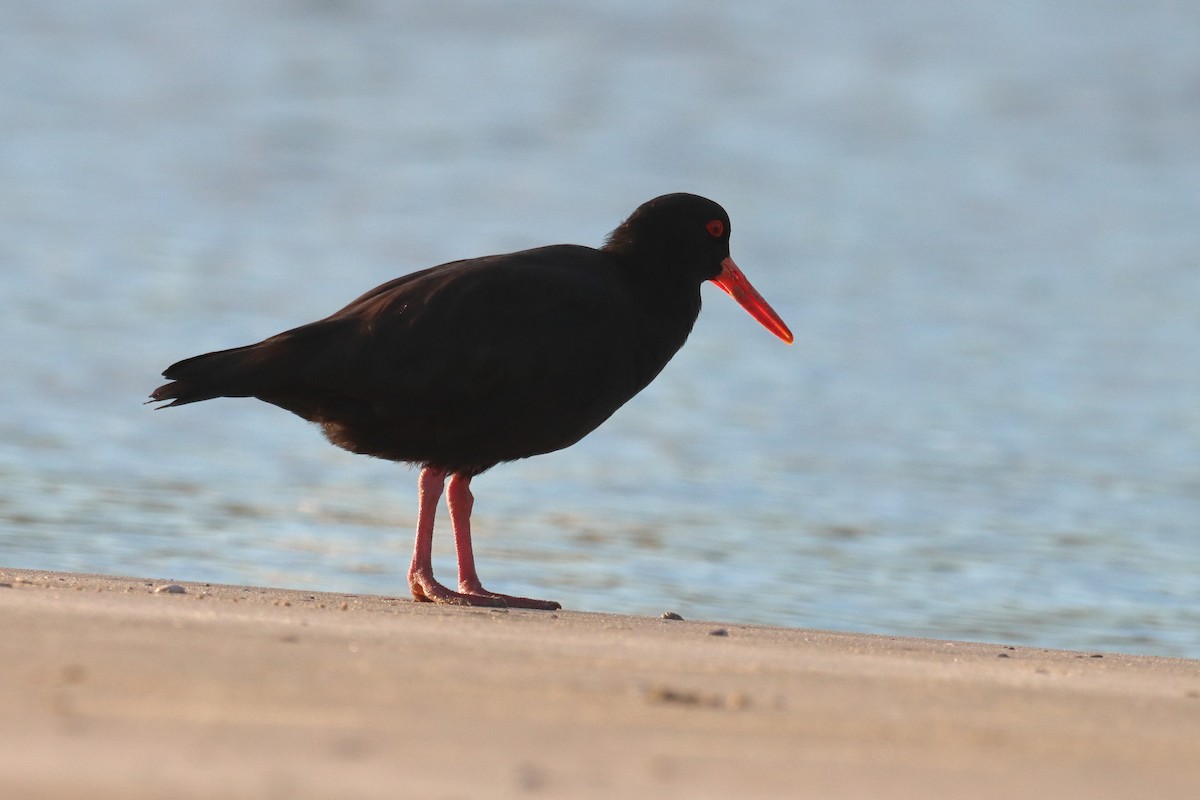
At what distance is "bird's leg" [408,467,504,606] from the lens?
243 inches

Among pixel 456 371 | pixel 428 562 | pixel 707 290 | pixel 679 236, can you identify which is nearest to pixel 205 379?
pixel 456 371

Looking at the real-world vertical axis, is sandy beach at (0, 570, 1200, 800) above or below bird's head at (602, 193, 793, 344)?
below

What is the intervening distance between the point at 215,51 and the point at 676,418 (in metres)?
15.2

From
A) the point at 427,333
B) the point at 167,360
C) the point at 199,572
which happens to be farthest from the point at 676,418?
the point at 427,333

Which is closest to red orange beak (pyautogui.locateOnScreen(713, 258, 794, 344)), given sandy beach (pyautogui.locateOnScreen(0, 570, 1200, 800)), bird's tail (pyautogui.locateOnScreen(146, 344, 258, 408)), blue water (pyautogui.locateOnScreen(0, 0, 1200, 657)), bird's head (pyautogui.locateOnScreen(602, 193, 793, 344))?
bird's head (pyautogui.locateOnScreen(602, 193, 793, 344))

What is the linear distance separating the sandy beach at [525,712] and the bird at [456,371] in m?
1.05

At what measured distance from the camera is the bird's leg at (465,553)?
6195mm

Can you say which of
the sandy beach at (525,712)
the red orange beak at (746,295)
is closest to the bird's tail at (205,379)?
the sandy beach at (525,712)

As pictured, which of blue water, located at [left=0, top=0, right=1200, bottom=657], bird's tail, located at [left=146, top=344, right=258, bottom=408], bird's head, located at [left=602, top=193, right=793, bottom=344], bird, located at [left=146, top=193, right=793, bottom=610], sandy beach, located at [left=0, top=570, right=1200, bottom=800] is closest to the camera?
sandy beach, located at [left=0, top=570, right=1200, bottom=800]

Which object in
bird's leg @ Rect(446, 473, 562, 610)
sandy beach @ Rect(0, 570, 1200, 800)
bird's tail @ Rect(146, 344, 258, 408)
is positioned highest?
bird's tail @ Rect(146, 344, 258, 408)

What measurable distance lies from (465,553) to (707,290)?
8.82 m

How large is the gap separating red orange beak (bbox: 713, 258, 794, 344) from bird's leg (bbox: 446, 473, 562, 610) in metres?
1.52

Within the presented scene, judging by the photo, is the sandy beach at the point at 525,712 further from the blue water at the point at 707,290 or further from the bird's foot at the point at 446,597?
the blue water at the point at 707,290

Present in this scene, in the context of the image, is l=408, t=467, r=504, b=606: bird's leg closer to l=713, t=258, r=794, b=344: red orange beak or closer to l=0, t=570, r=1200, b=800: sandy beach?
l=0, t=570, r=1200, b=800: sandy beach
